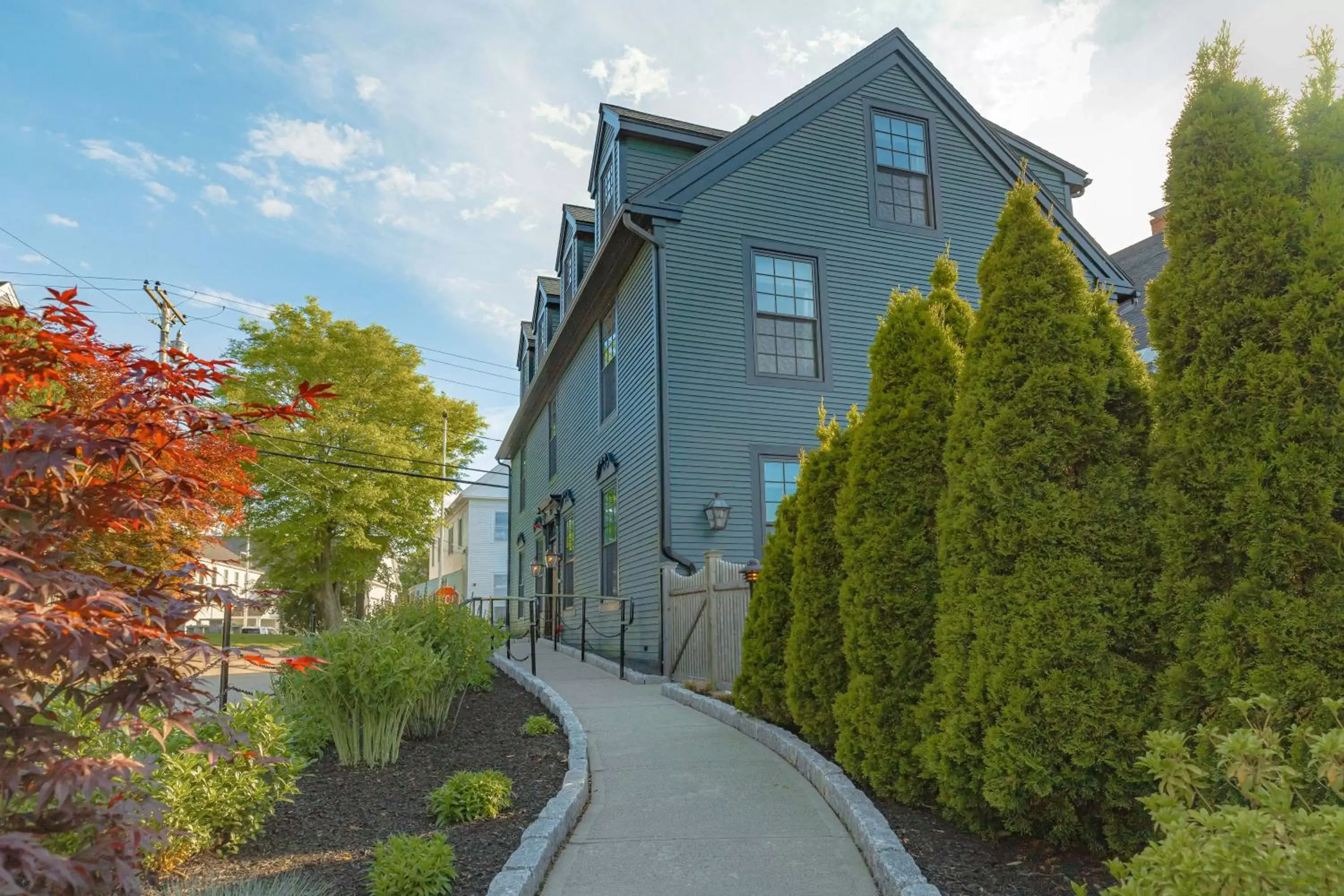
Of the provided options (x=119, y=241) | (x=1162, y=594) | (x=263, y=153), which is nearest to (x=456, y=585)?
(x=119, y=241)

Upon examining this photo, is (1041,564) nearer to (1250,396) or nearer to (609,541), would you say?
(1250,396)

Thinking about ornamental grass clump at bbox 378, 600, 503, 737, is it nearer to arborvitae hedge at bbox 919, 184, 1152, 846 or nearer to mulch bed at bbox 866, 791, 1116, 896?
mulch bed at bbox 866, 791, 1116, 896

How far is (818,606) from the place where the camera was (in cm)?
573

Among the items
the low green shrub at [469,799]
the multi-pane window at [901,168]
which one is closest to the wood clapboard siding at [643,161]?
the multi-pane window at [901,168]

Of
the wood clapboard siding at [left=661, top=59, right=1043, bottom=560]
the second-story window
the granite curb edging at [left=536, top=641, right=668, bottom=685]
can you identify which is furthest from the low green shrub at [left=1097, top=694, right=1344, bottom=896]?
the second-story window

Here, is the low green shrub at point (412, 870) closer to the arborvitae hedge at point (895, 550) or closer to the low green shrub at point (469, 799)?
the low green shrub at point (469, 799)

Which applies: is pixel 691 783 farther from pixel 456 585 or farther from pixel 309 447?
pixel 456 585

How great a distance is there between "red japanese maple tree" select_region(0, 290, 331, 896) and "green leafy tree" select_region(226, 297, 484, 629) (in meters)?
22.1

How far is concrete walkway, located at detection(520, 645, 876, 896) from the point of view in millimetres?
3773

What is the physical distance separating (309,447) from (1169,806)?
25797mm

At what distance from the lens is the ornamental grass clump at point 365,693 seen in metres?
5.75

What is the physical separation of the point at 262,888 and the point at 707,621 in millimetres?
6332

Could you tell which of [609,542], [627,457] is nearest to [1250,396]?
[627,457]

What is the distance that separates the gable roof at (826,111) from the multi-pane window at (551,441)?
814cm
